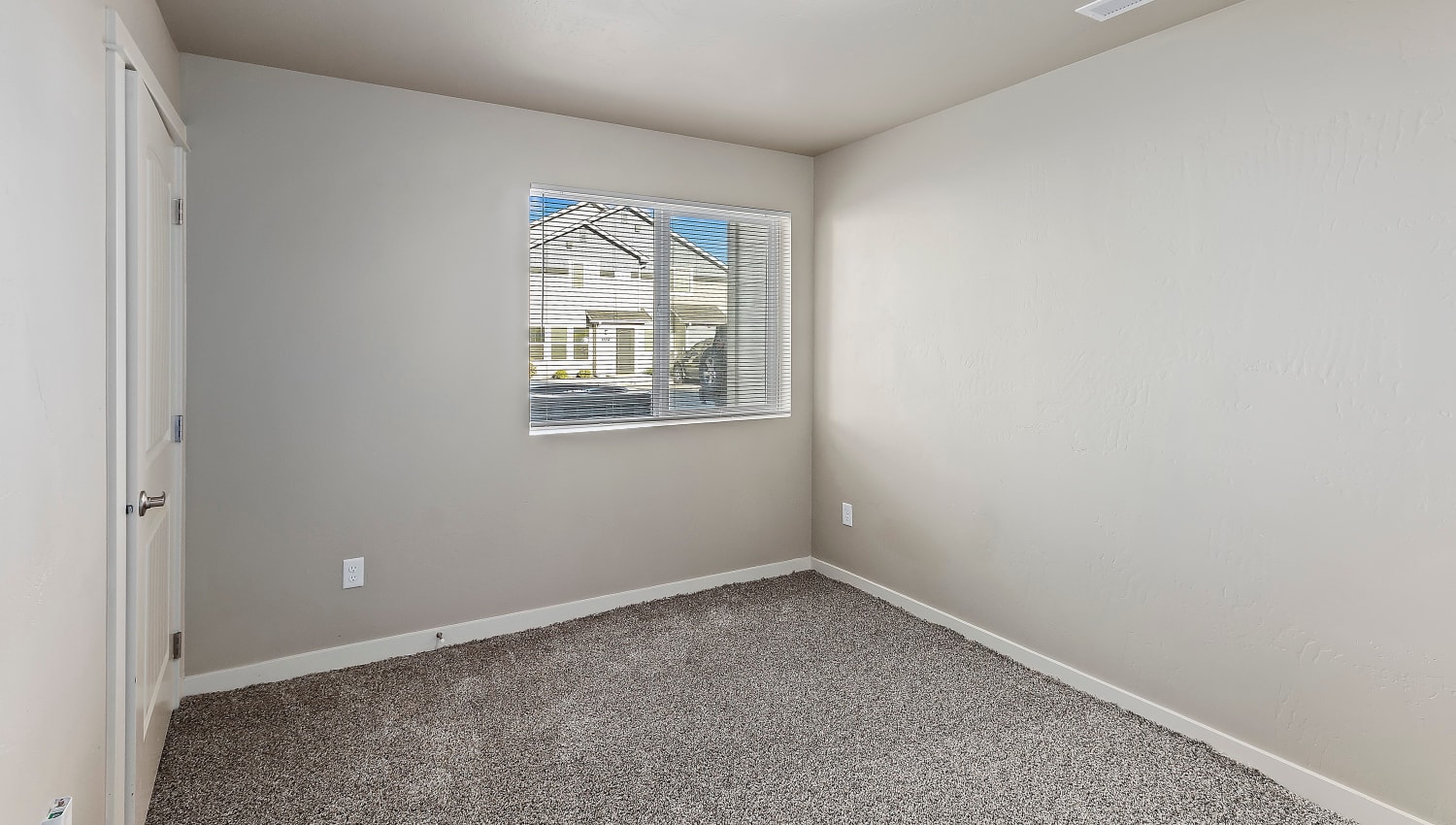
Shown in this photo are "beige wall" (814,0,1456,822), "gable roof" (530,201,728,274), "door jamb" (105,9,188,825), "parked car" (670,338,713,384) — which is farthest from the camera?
"parked car" (670,338,713,384)

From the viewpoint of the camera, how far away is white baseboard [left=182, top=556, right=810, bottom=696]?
2.99m

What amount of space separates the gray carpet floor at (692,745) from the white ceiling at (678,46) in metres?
2.39

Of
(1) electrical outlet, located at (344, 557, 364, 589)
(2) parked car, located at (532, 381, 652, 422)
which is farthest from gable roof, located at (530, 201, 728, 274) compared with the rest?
(1) electrical outlet, located at (344, 557, 364, 589)

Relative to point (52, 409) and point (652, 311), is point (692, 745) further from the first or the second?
point (652, 311)

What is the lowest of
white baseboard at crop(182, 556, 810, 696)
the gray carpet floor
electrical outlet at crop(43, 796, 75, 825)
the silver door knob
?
the gray carpet floor

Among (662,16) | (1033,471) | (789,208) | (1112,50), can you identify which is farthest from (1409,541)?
(789,208)

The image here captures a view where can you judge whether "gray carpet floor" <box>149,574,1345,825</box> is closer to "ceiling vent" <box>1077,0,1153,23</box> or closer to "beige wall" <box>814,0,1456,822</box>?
"beige wall" <box>814,0,1456,822</box>

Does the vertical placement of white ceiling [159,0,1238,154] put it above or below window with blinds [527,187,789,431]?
above

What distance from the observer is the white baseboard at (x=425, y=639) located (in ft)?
9.82

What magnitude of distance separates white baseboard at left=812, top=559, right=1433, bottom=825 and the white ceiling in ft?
7.72

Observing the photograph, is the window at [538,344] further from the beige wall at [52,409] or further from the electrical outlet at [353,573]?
the beige wall at [52,409]

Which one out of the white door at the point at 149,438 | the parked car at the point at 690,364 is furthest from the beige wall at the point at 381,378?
the parked car at the point at 690,364

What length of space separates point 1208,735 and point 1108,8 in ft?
7.86

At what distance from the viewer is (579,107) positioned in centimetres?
346
